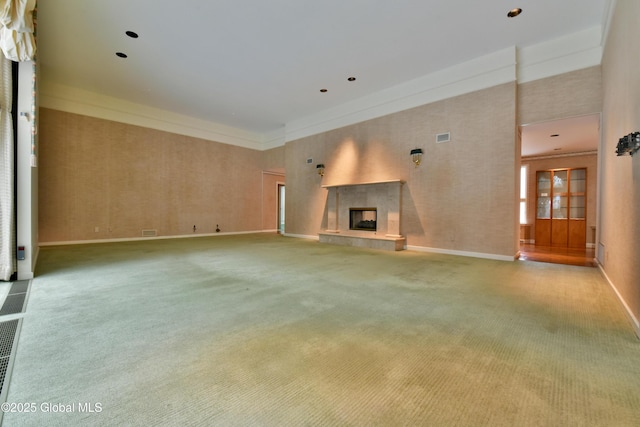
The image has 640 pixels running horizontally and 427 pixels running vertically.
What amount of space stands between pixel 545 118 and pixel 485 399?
19.4 feet

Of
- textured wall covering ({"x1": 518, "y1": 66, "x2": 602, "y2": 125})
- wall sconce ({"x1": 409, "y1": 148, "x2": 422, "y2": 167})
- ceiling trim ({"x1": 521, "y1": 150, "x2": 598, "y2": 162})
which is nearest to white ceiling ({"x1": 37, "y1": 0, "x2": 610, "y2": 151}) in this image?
textured wall covering ({"x1": 518, "y1": 66, "x2": 602, "y2": 125})

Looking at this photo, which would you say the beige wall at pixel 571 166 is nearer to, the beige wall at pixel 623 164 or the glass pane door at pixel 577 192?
the glass pane door at pixel 577 192

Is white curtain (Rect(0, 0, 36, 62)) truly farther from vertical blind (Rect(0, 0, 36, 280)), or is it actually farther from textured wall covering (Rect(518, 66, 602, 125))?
textured wall covering (Rect(518, 66, 602, 125))

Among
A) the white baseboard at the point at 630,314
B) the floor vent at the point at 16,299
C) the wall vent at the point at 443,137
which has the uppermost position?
the wall vent at the point at 443,137

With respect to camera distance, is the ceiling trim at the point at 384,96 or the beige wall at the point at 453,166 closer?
the ceiling trim at the point at 384,96

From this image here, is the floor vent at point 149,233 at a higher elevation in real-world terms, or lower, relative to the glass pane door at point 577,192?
lower

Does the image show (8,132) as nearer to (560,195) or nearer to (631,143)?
(631,143)

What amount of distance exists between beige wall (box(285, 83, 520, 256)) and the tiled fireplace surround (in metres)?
0.24

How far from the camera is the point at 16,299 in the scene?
299cm

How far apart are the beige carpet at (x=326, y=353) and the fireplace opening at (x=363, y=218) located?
13.2ft

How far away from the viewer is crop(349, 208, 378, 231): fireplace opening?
774cm

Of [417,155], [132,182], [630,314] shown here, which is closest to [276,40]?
[417,155]

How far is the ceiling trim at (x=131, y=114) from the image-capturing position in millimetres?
7254

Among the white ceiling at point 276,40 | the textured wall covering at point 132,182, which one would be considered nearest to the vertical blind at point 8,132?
the white ceiling at point 276,40
